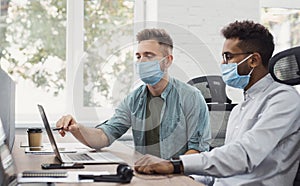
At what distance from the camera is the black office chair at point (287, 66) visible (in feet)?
5.47

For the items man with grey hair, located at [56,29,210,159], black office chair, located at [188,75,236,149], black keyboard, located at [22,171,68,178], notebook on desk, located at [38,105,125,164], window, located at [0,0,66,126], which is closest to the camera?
black keyboard, located at [22,171,68,178]

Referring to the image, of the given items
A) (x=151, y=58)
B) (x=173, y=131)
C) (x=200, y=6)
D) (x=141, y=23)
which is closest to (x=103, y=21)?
(x=141, y=23)

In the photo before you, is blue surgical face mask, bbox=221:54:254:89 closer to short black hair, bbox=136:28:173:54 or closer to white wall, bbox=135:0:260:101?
short black hair, bbox=136:28:173:54

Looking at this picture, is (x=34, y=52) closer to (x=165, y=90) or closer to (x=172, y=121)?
(x=165, y=90)

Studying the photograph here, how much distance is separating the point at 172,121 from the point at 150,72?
30cm

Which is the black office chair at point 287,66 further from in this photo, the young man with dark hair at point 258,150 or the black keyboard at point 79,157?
the black keyboard at point 79,157

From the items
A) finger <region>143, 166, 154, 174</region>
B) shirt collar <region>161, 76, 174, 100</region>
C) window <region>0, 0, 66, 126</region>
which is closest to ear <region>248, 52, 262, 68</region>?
shirt collar <region>161, 76, 174, 100</region>

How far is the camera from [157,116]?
261cm

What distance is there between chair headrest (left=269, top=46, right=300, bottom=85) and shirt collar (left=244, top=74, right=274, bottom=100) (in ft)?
1.07

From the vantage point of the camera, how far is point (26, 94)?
4375 mm

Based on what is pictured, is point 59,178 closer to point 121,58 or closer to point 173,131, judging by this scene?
point 173,131

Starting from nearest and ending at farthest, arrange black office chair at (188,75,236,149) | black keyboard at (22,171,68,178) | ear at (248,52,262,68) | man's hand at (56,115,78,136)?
black keyboard at (22,171,68,178) → ear at (248,52,262,68) → man's hand at (56,115,78,136) → black office chair at (188,75,236,149)

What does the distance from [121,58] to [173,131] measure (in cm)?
172

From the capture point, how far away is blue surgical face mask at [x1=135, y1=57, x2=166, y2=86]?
105 inches
